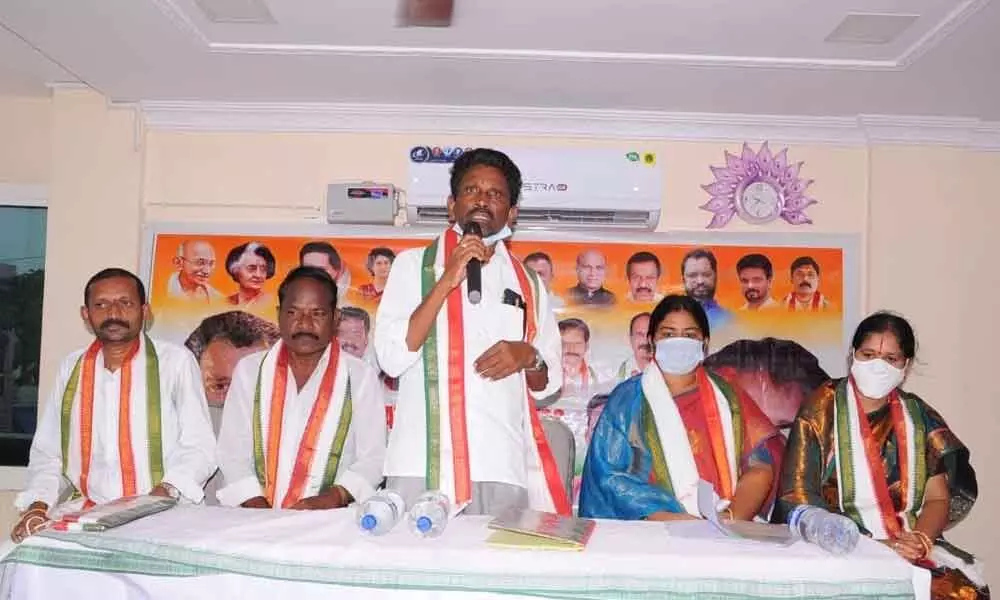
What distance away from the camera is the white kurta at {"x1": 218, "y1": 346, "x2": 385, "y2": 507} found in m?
3.12

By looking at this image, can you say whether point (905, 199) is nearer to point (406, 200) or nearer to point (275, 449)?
point (406, 200)

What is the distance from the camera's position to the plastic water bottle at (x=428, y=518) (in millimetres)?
1965

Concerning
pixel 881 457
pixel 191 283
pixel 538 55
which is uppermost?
pixel 538 55

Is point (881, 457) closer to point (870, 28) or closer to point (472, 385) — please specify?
point (472, 385)

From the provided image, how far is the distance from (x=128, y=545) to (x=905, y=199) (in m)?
4.29

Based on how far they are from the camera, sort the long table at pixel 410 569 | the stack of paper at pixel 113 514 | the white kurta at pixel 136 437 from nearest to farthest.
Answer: the long table at pixel 410 569, the stack of paper at pixel 113 514, the white kurta at pixel 136 437

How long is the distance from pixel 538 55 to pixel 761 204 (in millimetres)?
1628

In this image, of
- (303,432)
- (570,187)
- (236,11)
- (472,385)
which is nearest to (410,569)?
(472,385)

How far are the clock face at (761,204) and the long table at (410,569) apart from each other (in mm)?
3029

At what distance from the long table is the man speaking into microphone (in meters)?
0.40

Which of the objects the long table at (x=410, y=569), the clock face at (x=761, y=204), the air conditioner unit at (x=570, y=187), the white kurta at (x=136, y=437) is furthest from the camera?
the clock face at (x=761, y=204)

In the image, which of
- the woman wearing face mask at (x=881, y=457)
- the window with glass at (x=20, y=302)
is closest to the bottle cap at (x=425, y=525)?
the woman wearing face mask at (x=881, y=457)

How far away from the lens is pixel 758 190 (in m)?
4.79

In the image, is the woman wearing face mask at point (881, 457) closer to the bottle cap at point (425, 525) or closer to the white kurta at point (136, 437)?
the bottle cap at point (425, 525)
